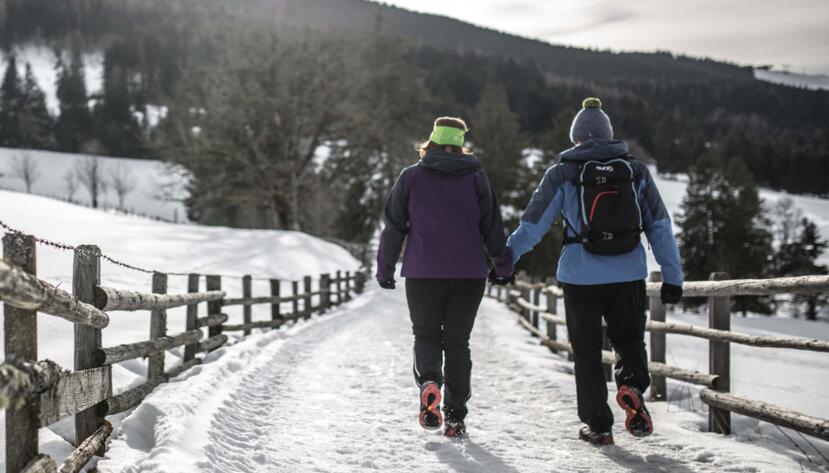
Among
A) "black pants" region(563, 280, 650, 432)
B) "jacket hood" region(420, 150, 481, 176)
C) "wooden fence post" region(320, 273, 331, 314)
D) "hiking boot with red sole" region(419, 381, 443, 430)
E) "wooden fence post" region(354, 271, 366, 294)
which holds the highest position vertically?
"jacket hood" region(420, 150, 481, 176)

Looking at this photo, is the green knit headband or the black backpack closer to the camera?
the black backpack

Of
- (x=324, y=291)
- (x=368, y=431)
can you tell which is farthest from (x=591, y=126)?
(x=324, y=291)

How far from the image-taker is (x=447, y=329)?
14.5 feet

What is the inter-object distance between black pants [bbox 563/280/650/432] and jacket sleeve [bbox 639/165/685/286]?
0.65ft

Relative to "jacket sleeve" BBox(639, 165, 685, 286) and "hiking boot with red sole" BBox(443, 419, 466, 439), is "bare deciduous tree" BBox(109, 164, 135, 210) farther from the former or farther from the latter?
"jacket sleeve" BBox(639, 165, 685, 286)

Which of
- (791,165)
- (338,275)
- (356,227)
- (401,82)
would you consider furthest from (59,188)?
(791,165)

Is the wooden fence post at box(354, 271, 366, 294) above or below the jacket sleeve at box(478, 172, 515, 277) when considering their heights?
below

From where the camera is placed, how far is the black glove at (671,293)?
13.4 ft

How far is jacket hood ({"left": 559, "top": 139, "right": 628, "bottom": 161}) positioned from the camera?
13.6 feet

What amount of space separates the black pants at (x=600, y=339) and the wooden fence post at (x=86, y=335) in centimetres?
286

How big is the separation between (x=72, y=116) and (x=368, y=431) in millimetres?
104959

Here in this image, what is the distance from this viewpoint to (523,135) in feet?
162

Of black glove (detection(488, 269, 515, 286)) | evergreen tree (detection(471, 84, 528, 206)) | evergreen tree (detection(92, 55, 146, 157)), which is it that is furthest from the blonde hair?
evergreen tree (detection(92, 55, 146, 157))

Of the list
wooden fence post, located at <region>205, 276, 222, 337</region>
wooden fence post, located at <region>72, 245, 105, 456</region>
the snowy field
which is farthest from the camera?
the snowy field
